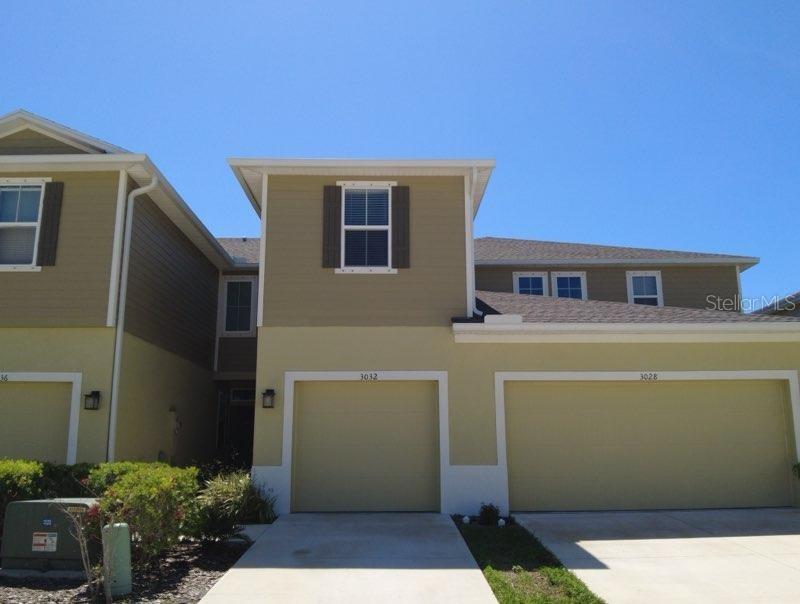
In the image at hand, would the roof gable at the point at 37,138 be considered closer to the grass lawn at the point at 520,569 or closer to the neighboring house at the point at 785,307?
the grass lawn at the point at 520,569

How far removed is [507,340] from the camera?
10.9 metres

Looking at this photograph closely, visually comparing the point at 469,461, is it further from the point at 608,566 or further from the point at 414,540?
the point at 608,566

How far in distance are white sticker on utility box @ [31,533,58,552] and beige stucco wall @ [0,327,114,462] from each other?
12.3ft

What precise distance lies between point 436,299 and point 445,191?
1883 mm

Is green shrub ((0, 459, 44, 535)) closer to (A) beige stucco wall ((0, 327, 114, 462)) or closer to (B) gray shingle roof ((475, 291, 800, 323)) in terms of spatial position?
(A) beige stucco wall ((0, 327, 114, 462))

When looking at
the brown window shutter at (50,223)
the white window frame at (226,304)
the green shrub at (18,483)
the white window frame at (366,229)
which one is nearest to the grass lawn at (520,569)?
the white window frame at (366,229)

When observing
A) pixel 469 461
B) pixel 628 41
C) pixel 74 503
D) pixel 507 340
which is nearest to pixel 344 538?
pixel 469 461

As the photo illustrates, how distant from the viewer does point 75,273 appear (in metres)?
10.8

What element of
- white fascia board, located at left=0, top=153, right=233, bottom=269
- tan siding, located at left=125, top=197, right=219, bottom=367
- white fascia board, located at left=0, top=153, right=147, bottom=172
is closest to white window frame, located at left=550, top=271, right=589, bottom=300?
tan siding, located at left=125, top=197, right=219, bottom=367

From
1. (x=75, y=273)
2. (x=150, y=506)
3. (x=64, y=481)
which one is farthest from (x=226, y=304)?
(x=150, y=506)

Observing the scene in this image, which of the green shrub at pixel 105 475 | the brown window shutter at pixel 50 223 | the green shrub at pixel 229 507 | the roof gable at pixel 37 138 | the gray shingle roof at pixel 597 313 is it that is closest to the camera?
the green shrub at pixel 105 475

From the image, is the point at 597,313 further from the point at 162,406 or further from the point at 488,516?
the point at 162,406

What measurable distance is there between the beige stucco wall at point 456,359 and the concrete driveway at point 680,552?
6.09ft

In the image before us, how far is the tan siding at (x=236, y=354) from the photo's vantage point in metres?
Result: 16.1
